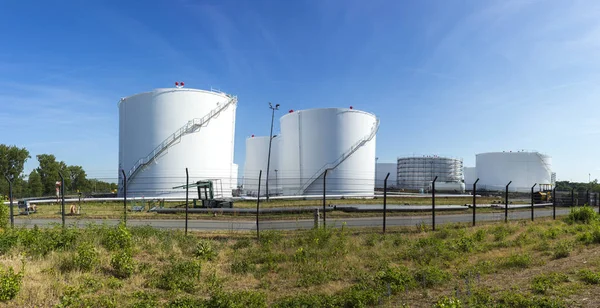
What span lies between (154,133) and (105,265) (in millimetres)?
30558

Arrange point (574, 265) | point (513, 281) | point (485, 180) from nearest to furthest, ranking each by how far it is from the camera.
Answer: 1. point (513, 281)
2. point (574, 265)
3. point (485, 180)

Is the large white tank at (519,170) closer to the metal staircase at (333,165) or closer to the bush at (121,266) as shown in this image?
the metal staircase at (333,165)

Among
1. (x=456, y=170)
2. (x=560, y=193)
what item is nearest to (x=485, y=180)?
(x=456, y=170)

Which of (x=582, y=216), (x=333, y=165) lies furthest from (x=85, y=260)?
(x=333, y=165)

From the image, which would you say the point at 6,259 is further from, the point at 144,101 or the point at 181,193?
the point at 144,101

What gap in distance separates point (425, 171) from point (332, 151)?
40.3 meters

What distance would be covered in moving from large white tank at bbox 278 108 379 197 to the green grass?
3099 centimetres

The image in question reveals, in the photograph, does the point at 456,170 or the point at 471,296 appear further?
the point at 456,170

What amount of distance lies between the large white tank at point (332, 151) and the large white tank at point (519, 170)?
40.9 meters

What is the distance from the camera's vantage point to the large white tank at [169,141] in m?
35.7

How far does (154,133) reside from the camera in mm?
36188

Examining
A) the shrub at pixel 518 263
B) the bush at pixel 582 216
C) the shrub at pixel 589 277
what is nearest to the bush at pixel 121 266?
the shrub at pixel 518 263

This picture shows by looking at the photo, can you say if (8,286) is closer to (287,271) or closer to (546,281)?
(287,271)

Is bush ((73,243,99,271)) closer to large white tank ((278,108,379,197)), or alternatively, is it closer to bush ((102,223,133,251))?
bush ((102,223,133,251))
